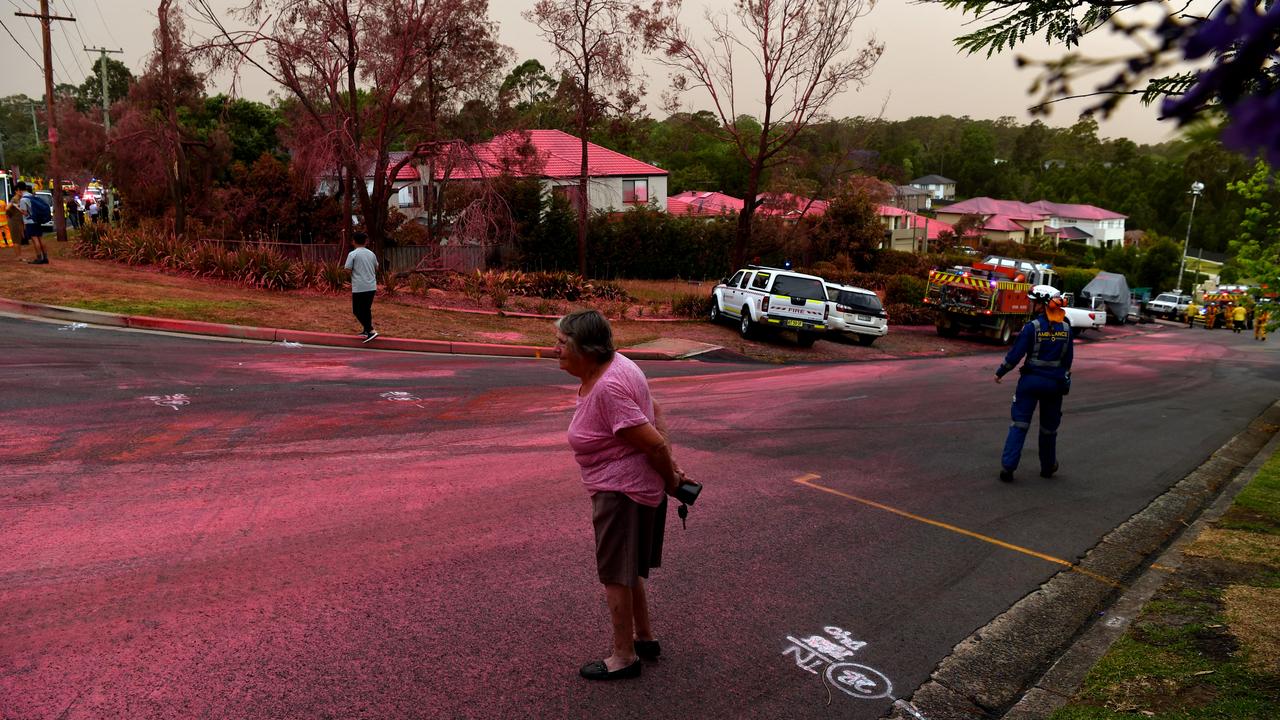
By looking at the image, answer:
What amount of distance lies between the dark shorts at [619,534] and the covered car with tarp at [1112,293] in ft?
147

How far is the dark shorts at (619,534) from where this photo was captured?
404 cm

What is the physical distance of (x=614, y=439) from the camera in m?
4.00

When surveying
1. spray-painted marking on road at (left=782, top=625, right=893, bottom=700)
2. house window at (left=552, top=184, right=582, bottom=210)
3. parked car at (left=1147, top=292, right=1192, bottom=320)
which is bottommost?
parked car at (left=1147, top=292, right=1192, bottom=320)

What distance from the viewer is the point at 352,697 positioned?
154 inches

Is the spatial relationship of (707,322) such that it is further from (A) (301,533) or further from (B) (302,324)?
(A) (301,533)

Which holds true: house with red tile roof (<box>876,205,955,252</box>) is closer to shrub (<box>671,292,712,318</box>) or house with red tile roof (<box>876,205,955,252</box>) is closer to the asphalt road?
shrub (<box>671,292,712,318</box>)

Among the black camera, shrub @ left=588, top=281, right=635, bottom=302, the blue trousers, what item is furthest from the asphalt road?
shrub @ left=588, top=281, right=635, bottom=302

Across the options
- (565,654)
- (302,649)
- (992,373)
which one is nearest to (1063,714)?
(565,654)

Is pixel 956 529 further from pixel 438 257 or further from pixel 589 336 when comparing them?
pixel 438 257

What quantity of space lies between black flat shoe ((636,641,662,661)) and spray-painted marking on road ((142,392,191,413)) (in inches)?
263

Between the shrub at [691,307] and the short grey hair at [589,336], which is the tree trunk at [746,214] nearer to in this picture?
the shrub at [691,307]

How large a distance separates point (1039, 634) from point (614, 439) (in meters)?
3.15

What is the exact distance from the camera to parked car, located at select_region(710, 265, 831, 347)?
809 inches

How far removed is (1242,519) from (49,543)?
9406mm
